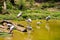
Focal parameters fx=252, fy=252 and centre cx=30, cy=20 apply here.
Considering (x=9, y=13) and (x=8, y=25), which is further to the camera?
(x=9, y=13)

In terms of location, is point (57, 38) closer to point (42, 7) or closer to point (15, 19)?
point (15, 19)

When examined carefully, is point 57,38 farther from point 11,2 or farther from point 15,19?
point 11,2

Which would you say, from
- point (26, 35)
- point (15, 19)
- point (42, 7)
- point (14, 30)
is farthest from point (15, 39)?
point (42, 7)

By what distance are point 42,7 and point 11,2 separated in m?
5.00

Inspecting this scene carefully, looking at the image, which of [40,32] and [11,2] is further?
[11,2]

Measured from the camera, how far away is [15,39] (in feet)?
54.9

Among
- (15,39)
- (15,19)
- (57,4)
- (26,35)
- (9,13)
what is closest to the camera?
(15,39)

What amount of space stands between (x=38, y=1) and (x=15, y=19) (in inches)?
676

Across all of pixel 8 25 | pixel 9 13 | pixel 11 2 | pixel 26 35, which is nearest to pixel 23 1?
pixel 11 2

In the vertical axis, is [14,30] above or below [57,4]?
above

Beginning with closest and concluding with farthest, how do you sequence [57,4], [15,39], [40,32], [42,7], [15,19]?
[15,39] → [40,32] → [15,19] → [42,7] → [57,4]

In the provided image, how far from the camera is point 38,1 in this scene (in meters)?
44.0

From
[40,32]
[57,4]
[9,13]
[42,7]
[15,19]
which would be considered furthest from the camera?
[57,4]

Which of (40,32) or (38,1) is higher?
(40,32)
